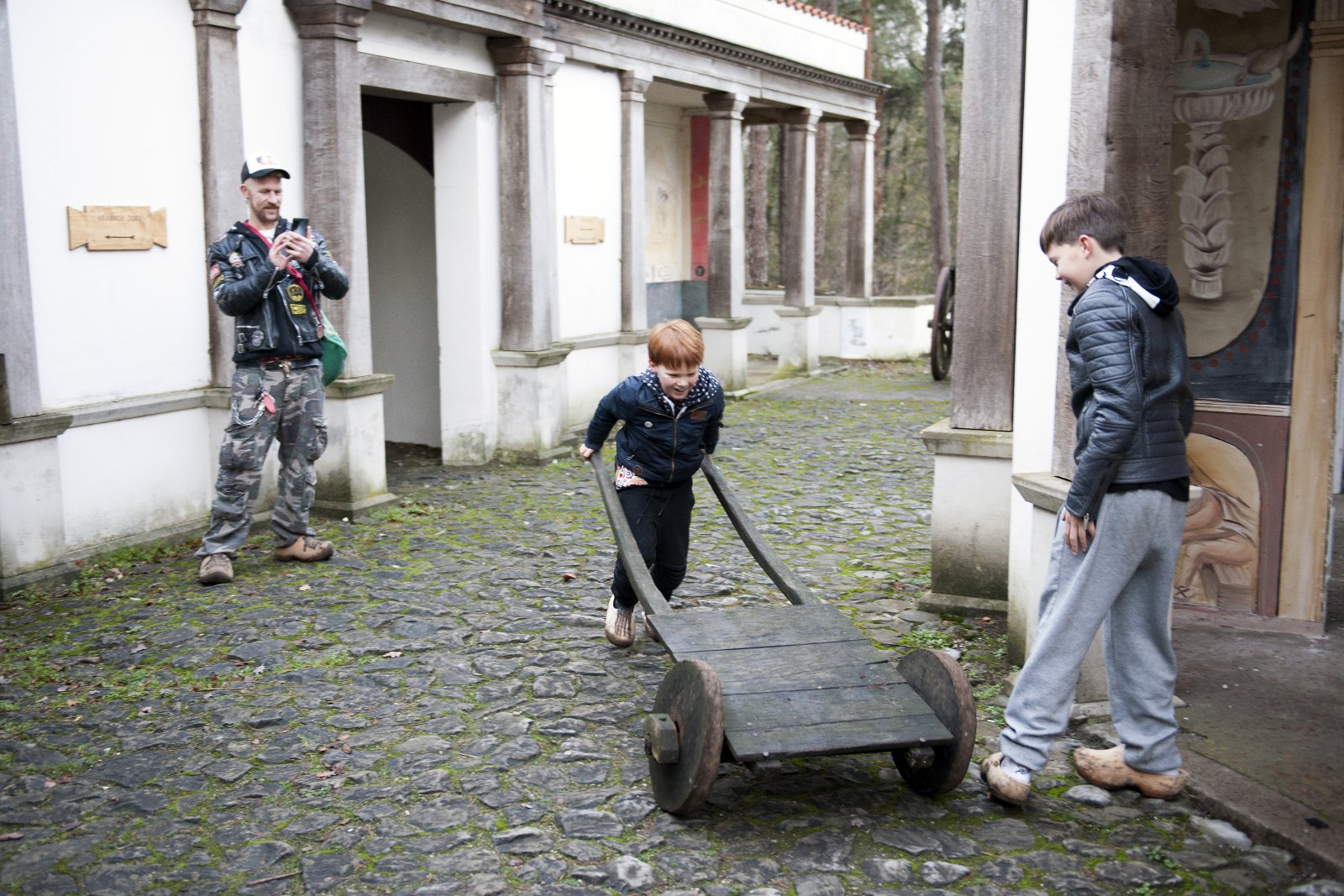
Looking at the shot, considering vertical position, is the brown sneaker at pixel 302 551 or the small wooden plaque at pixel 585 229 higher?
the small wooden plaque at pixel 585 229

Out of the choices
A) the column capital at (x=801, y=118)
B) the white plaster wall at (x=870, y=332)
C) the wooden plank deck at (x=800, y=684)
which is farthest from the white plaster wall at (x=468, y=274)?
the white plaster wall at (x=870, y=332)

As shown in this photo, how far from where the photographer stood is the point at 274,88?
8273mm

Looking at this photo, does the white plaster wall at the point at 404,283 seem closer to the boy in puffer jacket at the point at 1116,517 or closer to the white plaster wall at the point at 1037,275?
the white plaster wall at the point at 1037,275

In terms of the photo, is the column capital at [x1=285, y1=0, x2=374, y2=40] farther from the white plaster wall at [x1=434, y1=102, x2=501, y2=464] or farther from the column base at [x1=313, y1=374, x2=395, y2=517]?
the column base at [x1=313, y1=374, x2=395, y2=517]

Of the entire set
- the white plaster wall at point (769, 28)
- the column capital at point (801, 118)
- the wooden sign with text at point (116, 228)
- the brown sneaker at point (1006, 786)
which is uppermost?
the white plaster wall at point (769, 28)

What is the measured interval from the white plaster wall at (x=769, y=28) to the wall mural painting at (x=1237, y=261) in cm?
774

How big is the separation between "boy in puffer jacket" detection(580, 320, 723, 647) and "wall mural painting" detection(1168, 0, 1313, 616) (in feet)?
7.19

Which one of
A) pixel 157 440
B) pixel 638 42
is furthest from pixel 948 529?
pixel 638 42

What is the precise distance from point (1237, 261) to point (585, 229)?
7.48m

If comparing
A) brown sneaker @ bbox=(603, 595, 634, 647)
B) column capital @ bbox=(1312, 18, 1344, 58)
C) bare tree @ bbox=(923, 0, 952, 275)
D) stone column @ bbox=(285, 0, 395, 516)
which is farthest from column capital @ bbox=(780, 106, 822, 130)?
brown sneaker @ bbox=(603, 595, 634, 647)

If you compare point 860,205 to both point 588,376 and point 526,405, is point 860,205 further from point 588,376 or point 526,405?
point 526,405

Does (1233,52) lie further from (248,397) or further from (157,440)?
(157,440)

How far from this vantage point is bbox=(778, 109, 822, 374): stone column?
18062 millimetres

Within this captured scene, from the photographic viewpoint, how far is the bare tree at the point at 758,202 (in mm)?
26125
